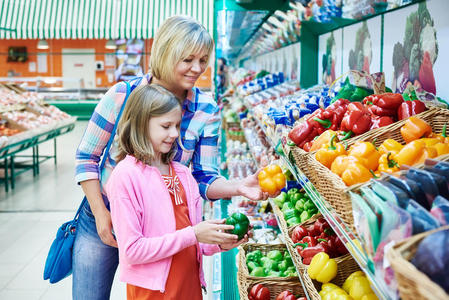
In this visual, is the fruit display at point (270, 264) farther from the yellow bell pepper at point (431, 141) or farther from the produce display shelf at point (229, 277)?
the yellow bell pepper at point (431, 141)

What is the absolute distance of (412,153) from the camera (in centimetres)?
158

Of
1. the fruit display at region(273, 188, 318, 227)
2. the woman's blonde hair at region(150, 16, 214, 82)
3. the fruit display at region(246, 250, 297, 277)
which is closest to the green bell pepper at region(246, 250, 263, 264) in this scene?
the fruit display at region(246, 250, 297, 277)

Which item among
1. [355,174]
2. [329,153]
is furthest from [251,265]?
[355,174]

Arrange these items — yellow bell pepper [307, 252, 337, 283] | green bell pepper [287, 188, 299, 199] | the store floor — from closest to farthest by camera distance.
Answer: yellow bell pepper [307, 252, 337, 283]
green bell pepper [287, 188, 299, 199]
the store floor

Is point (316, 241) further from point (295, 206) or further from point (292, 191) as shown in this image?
point (292, 191)

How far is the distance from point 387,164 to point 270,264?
5.34 feet

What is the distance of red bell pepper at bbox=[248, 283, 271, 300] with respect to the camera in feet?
8.90

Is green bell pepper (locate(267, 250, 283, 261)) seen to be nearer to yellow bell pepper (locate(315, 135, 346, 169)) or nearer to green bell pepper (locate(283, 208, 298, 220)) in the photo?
green bell pepper (locate(283, 208, 298, 220))

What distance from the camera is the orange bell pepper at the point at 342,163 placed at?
5.39 feet

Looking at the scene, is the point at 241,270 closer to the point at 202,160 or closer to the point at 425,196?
the point at 202,160

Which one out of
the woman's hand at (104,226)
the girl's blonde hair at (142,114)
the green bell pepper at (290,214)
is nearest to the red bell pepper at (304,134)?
the girl's blonde hair at (142,114)

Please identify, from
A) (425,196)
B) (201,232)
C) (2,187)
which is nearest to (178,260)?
(201,232)

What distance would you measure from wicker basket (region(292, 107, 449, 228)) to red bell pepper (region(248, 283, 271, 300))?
2.77 feet

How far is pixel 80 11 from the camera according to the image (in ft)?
40.8
